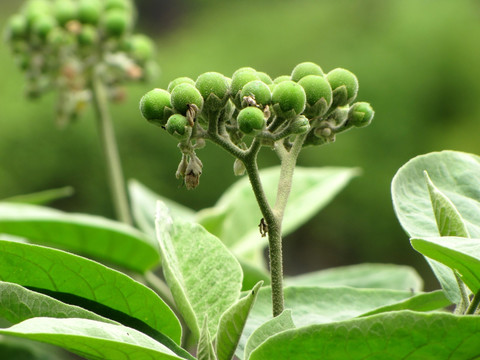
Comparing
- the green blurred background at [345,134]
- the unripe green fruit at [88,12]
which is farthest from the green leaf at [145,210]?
the green blurred background at [345,134]

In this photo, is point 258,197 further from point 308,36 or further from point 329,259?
point 308,36

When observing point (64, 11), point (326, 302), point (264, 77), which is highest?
point (64, 11)

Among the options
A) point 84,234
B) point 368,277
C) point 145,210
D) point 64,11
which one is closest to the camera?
point 84,234

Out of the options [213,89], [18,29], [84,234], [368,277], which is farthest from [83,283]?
[18,29]

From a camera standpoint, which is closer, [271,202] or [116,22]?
[271,202]

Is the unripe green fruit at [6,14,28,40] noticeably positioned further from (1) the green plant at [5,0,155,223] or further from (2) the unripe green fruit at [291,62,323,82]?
(2) the unripe green fruit at [291,62,323,82]

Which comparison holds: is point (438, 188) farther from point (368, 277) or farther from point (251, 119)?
point (368, 277)

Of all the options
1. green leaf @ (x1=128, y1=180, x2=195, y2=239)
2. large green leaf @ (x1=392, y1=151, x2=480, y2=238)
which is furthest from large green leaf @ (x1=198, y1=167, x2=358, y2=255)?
large green leaf @ (x1=392, y1=151, x2=480, y2=238)
